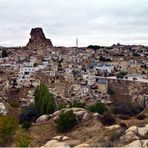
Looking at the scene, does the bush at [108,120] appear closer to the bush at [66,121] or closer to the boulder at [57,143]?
the bush at [66,121]

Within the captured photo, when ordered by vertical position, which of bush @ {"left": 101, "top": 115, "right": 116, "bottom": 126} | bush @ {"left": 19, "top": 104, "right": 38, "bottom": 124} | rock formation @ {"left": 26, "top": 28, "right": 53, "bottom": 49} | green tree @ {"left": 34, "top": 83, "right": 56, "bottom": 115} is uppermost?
rock formation @ {"left": 26, "top": 28, "right": 53, "bottom": 49}

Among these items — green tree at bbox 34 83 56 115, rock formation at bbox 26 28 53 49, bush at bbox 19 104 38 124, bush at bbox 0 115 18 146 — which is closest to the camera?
bush at bbox 0 115 18 146

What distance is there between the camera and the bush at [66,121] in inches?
1684

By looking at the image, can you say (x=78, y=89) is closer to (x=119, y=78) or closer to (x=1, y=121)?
(x=119, y=78)

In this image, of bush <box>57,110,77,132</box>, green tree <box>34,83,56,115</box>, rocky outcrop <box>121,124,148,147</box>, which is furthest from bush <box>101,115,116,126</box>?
green tree <box>34,83,56,115</box>

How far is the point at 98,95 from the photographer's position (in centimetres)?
9369

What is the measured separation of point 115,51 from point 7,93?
9977cm

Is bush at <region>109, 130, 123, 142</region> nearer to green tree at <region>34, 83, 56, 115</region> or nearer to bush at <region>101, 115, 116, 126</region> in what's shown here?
bush at <region>101, 115, 116, 126</region>

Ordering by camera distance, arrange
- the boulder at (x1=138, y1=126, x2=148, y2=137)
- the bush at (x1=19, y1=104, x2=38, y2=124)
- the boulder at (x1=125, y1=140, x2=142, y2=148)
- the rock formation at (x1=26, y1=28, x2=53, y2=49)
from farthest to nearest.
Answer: the rock formation at (x1=26, y1=28, x2=53, y2=49)
the bush at (x1=19, y1=104, x2=38, y2=124)
the boulder at (x1=138, y1=126, x2=148, y2=137)
the boulder at (x1=125, y1=140, x2=142, y2=148)

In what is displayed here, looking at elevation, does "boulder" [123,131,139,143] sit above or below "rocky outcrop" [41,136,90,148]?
above

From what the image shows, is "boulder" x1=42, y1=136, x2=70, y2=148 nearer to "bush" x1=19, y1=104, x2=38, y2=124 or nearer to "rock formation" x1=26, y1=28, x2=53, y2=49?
"bush" x1=19, y1=104, x2=38, y2=124

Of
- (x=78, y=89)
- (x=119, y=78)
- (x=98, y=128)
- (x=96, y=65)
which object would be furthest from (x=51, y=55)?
(x=98, y=128)

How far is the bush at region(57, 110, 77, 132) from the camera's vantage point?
42.8 m

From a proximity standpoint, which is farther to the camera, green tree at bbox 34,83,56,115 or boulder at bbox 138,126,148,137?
green tree at bbox 34,83,56,115
